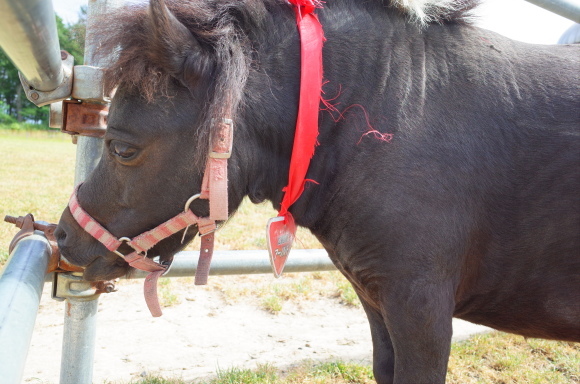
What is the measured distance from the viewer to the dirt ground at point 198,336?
331 centimetres

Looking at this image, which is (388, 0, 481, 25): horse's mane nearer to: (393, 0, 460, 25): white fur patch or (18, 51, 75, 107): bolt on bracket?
(393, 0, 460, 25): white fur patch

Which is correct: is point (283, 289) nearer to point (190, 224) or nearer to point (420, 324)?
point (190, 224)

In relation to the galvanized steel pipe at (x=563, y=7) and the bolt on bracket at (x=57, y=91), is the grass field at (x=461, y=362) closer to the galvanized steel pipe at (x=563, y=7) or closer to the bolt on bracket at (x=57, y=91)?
the bolt on bracket at (x=57, y=91)

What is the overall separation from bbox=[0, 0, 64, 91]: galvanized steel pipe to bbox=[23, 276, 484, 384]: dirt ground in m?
2.25

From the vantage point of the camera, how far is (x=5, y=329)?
0.89 meters

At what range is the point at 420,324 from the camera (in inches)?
66.8

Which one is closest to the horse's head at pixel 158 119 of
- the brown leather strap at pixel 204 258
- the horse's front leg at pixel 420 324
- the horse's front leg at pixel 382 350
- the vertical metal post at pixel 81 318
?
the brown leather strap at pixel 204 258

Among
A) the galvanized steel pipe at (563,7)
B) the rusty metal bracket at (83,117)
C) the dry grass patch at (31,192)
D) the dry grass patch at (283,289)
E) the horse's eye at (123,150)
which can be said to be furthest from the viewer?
the dry grass patch at (31,192)

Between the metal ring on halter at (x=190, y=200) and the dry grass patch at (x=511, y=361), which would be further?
the dry grass patch at (x=511, y=361)

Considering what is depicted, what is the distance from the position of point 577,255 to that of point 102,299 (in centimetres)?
389

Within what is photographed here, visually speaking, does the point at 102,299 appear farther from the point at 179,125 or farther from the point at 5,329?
the point at 5,329

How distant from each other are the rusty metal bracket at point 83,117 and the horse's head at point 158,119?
352 mm

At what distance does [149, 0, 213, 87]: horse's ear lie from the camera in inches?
64.7

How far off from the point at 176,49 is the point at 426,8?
1007mm
